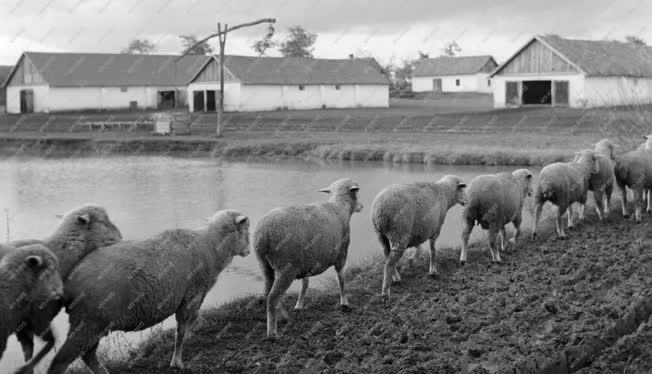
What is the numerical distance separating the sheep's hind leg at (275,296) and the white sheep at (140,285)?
2.02ft

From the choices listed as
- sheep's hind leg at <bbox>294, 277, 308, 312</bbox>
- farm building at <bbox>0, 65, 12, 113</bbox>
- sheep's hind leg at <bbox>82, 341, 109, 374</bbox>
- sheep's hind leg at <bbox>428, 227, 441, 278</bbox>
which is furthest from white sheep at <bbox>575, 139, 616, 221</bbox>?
farm building at <bbox>0, 65, 12, 113</bbox>

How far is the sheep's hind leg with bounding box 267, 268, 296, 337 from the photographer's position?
8555mm

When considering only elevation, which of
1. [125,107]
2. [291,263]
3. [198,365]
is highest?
[125,107]

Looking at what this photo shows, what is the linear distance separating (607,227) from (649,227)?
731 millimetres

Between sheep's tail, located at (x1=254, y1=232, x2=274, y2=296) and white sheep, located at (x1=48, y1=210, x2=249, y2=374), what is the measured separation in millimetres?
366

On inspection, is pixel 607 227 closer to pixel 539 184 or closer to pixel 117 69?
pixel 539 184

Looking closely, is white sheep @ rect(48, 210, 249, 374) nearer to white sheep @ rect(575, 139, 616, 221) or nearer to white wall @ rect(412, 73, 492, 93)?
white sheep @ rect(575, 139, 616, 221)

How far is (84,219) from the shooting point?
7.46 meters

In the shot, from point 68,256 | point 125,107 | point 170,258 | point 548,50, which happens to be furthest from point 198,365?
point 125,107

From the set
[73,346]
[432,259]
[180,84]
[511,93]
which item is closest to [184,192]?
[432,259]

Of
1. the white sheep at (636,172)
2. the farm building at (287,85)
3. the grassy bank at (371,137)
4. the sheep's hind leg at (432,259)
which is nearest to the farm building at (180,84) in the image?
the farm building at (287,85)

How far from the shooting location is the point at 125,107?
61.9 meters

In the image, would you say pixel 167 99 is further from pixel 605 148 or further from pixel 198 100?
pixel 605 148

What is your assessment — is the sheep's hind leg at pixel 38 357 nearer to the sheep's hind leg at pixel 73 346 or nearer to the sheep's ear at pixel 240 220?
the sheep's hind leg at pixel 73 346
